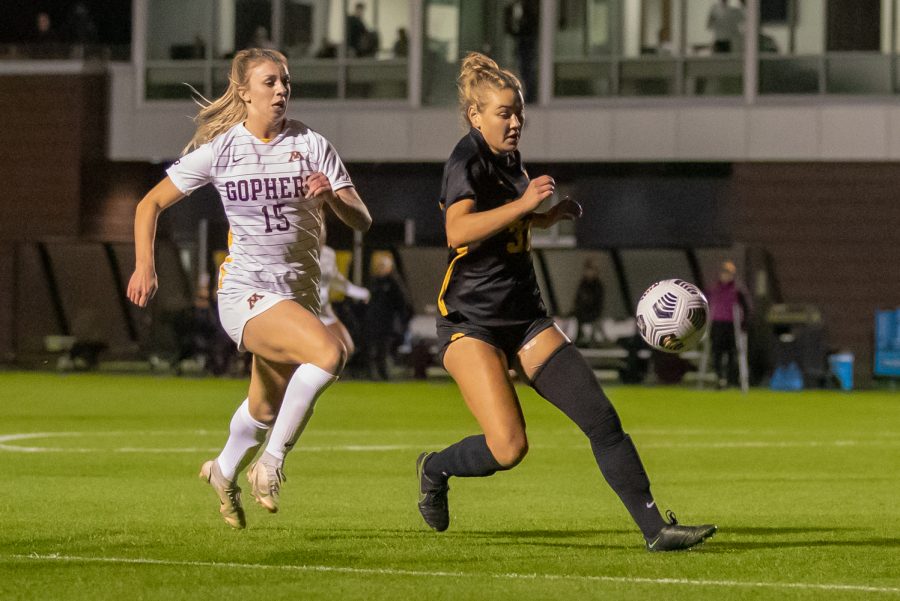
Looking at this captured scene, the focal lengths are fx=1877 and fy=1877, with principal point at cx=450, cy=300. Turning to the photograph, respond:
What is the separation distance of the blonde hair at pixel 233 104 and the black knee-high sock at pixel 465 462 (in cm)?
188

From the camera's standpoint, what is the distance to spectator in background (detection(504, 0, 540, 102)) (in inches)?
1503

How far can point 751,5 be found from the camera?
120 feet

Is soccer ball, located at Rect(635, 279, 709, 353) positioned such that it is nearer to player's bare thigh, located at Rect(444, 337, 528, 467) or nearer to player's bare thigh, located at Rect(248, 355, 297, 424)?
player's bare thigh, located at Rect(444, 337, 528, 467)

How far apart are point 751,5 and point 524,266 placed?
1159 inches

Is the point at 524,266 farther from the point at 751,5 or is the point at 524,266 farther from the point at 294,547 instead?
the point at 751,5

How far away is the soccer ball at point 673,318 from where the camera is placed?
8641 mm

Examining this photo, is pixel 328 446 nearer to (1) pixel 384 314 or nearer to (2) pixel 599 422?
(2) pixel 599 422

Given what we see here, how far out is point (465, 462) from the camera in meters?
8.56

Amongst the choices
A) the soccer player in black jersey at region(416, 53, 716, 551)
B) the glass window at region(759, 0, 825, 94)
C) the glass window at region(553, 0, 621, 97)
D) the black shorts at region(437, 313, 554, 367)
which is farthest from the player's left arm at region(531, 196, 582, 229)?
the glass window at region(553, 0, 621, 97)

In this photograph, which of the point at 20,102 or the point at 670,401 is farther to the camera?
the point at 20,102

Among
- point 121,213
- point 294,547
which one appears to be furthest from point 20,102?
point 294,547

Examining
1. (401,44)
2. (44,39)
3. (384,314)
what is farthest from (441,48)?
(384,314)

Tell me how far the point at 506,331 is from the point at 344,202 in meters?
1.01

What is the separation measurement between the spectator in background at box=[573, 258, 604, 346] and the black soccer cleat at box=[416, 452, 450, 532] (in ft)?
75.0
